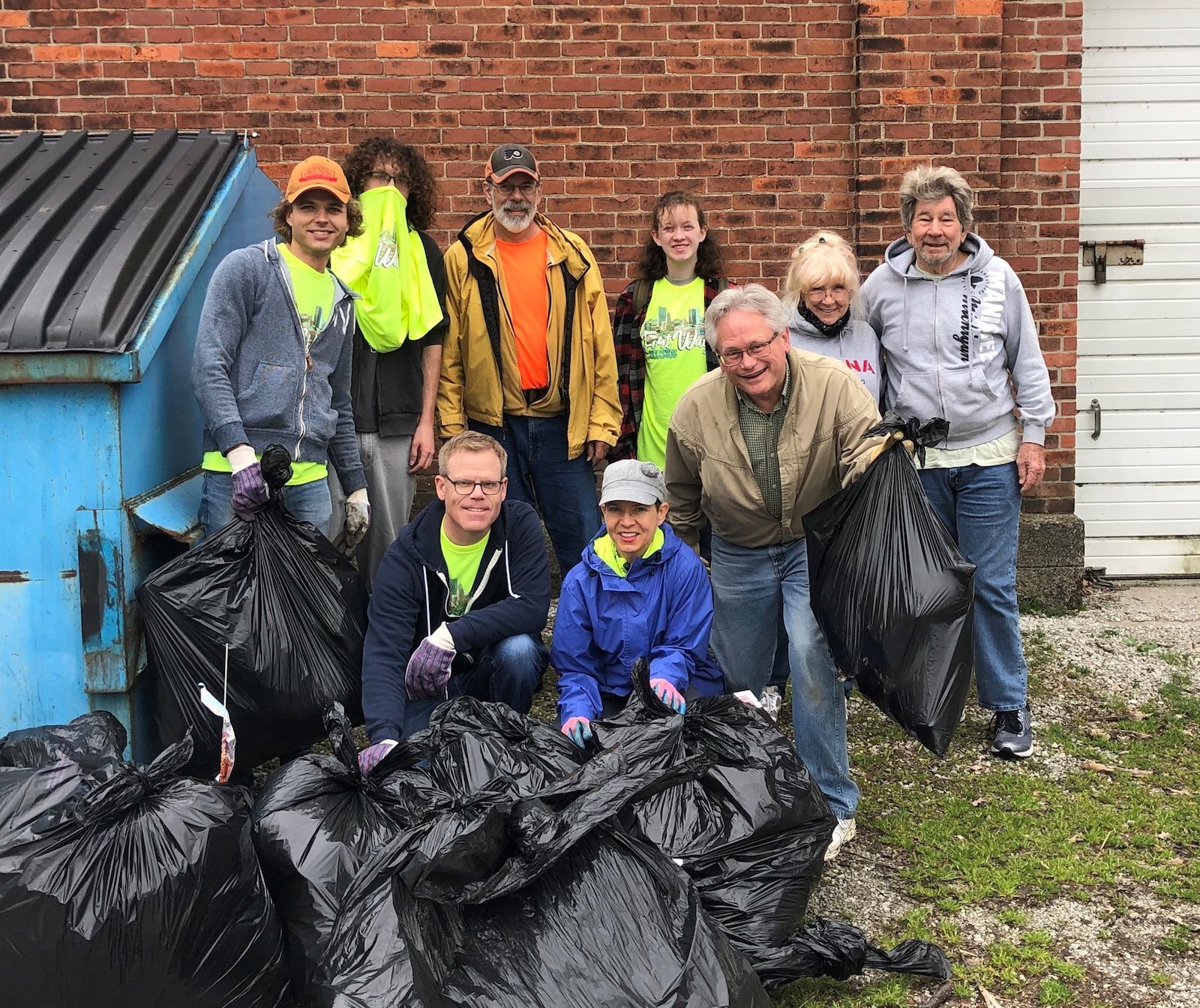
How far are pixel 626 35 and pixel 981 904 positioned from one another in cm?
401

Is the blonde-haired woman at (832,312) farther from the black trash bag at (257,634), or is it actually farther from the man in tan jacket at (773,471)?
the black trash bag at (257,634)

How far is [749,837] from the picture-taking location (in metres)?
2.63

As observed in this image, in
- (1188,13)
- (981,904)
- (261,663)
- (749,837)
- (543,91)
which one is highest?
(1188,13)

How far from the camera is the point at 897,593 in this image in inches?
120

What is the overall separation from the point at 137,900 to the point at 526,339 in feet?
7.93

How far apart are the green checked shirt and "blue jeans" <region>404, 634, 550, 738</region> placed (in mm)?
767

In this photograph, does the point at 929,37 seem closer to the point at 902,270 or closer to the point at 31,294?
the point at 902,270

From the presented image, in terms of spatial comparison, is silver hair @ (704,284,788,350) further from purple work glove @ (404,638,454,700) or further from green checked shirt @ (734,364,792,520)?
purple work glove @ (404,638,454,700)

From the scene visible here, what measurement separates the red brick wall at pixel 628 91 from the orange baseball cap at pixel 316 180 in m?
2.06

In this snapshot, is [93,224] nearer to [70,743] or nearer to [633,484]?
[70,743]

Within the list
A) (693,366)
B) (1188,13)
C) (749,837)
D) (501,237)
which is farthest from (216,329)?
(1188,13)

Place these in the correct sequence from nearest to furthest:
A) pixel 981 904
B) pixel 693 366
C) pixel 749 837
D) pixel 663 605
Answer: pixel 749 837
pixel 981 904
pixel 663 605
pixel 693 366

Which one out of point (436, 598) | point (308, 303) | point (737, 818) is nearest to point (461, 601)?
point (436, 598)

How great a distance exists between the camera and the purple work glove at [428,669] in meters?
3.21
